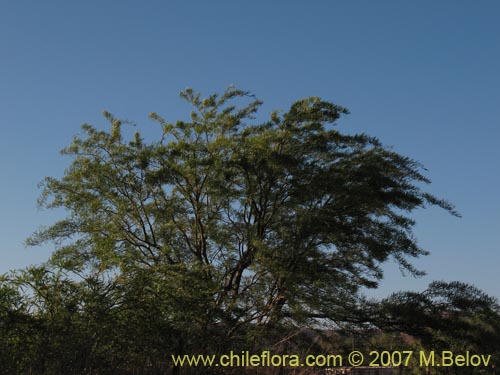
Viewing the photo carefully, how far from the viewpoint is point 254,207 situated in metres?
10.3

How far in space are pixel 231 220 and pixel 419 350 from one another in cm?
433

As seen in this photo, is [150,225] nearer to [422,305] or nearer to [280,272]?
[280,272]

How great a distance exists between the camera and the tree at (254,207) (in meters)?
9.15

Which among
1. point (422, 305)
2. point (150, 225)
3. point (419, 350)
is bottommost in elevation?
point (419, 350)

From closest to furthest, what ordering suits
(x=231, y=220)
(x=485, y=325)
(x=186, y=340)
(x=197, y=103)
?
(x=186, y=340) < (x=485, y=325) < (x=231, y=220) < (x=197, y=103)

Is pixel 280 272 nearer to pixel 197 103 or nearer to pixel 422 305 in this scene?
pixel 422 305

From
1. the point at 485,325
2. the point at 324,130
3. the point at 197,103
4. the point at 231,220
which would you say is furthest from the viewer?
the point at 197,103

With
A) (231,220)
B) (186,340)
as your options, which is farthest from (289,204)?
(186,340)

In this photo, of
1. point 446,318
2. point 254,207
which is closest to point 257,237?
point 254,207

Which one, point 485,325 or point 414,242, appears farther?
point 414,242

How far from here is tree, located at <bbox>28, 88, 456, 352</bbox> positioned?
30.0 ft

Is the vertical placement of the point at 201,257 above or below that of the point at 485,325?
above

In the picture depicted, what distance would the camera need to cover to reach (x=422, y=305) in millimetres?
8883

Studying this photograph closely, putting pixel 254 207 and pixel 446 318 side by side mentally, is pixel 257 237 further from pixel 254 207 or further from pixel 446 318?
pixel 446 318
